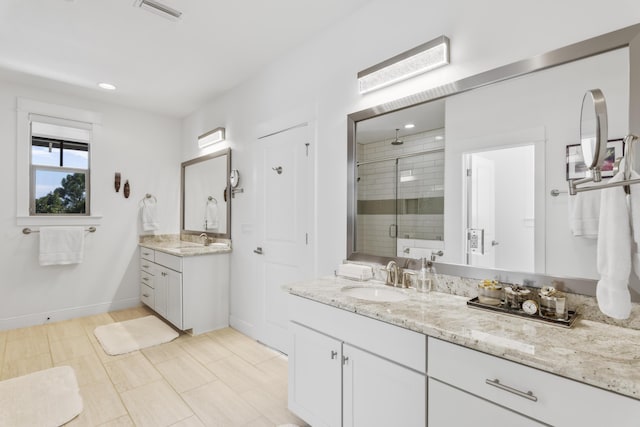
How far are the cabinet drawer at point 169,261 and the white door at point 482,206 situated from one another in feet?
9.07

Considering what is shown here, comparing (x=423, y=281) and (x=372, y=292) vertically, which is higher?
(x=423, y=281)

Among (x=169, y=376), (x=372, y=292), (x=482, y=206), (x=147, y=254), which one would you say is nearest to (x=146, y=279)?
(x=147, y=254)

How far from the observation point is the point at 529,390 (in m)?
1.01

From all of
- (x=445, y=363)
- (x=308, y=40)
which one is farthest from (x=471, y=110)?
(x=308, y=40)

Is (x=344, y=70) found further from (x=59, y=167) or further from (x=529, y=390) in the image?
(x=59, y=167)

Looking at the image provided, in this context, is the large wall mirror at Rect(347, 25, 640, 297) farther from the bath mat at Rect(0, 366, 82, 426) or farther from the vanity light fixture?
the vanity light fixture

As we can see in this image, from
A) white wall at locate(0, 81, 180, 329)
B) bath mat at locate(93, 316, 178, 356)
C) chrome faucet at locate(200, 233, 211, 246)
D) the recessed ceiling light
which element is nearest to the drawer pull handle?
bath mat at locate(93, 316, 178, 356)

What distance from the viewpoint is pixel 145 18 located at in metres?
2.34

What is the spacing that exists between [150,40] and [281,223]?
1.85 metres

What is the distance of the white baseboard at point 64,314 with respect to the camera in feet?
11.6

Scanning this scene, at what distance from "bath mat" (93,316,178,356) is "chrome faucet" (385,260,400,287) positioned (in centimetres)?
242

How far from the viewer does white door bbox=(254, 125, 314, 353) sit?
270 cm

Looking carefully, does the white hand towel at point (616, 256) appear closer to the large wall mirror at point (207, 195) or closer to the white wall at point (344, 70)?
the white wall at point (344, 70)

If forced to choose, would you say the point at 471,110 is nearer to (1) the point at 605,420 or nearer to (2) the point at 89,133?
(1) the point at 605,420
